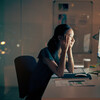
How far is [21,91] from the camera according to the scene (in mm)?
1933

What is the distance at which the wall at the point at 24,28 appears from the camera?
388 cm

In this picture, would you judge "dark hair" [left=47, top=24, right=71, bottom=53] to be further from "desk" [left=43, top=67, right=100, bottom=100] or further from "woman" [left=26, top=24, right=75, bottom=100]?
"desk" [left=43, top=67, right=100, bottom=100]

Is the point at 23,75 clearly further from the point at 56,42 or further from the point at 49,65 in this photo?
the point at 56,42

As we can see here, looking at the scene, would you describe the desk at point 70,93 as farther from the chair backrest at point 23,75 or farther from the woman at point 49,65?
the chair backrest at point 23,75

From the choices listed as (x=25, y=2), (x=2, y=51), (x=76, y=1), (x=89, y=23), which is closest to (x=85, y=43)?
(x=89, y=23)

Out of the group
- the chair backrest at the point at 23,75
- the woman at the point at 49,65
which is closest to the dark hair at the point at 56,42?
the woman at the point at 49,65

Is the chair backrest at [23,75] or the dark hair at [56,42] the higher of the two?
the dark hair at [56,42]

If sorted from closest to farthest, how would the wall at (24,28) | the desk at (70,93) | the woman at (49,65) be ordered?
the desk at (70,93) → the woman at (49,65) → the wall at (24,28)

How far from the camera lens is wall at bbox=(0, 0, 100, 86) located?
3877 mm

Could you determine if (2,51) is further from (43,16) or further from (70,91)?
(70,91)

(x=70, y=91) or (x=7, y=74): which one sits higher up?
(x=70, y=91)

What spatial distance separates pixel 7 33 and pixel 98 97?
3.12 meters

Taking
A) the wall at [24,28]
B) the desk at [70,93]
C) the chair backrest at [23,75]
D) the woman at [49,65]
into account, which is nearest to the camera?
the desk at [70,93]

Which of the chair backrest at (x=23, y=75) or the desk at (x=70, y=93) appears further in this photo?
the chair backrest at (x=23, y=75)
